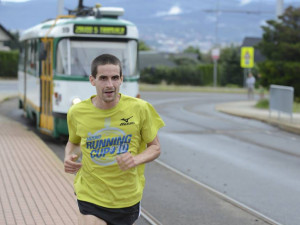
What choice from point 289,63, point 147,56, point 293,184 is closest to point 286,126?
point 289,63

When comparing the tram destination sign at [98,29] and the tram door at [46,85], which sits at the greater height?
the tram destination sign at [98,29]

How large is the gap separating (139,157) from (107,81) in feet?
1.71

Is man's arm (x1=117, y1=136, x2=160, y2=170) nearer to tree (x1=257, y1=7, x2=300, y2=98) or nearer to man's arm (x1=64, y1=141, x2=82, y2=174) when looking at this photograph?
man's arm (x1=64, y1=141, x2=82, y2=174)

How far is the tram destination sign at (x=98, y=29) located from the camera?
1411 cm

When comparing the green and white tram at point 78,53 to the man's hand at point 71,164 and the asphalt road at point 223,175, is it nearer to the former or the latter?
the asphalt road at point 223,175

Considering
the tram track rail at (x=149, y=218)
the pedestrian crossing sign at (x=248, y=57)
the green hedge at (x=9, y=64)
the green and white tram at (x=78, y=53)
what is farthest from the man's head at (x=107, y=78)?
the green hedge at (x=9, y=64)

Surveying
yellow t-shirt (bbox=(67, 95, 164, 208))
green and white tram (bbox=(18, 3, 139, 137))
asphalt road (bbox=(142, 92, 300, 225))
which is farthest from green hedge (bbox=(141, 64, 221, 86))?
yellow t-shirt (bbox=(67, 95, 164, 208))

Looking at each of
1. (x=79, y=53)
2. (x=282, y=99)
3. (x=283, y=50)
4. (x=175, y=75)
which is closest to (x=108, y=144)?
(x=79, y=53)

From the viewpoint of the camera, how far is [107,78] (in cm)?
409

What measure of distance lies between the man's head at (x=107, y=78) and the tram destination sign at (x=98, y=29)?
33.2 feet

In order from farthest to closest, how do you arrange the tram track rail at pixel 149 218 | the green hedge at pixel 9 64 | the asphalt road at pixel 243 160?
the green hedge at pixel 9 64 < the asphalt road at pixel 243 160 < the tram track rail at pixel 149 218

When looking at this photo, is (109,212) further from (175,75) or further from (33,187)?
(175,75)

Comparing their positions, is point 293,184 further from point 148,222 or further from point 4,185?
point 4,185

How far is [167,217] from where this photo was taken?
7.93 m
